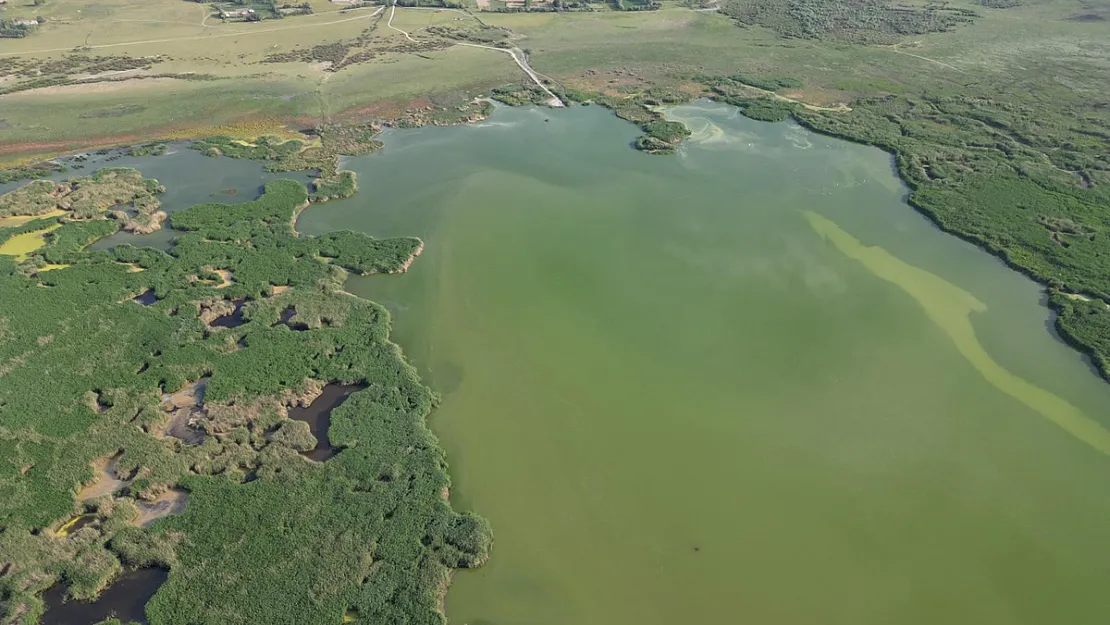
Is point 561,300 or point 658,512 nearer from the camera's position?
point 658,512

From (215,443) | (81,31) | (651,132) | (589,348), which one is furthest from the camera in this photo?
(81,31)

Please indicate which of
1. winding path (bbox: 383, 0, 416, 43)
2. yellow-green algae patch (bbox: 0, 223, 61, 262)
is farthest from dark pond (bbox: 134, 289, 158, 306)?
winding path (bbox: 383, 0, 416, 43)

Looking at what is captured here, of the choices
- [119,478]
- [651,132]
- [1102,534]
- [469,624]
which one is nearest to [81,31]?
[651,132]

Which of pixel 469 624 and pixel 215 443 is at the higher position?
pixel 215 443

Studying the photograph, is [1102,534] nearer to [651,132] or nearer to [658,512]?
[658,512]

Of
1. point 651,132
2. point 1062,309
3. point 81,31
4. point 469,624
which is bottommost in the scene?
point 469,624

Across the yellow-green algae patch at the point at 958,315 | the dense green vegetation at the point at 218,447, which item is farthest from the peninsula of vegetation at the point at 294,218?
the yellow-green algae patch at the point at 958,315

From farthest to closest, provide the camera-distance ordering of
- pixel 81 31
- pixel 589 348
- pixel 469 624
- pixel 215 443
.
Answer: pixel 81 31
pixel 589 348
pixel 215 443
pixel 469 624

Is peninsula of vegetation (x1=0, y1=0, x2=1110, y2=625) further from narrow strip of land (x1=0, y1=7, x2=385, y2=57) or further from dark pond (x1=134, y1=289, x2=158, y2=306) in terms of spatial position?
narrow strip of land (x1=0, y1=7, x2=385, y2=57)
